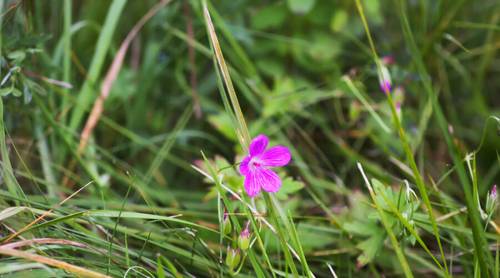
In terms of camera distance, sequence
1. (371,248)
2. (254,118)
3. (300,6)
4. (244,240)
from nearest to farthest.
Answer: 1. (244,240)
2. (371,248)
3. (300,6)
4. (254,118)

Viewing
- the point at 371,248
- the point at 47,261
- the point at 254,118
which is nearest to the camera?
the point at 47,261

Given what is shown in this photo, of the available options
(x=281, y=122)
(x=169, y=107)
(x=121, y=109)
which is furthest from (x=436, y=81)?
(x=121, y=109)

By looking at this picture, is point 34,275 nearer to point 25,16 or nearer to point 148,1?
point 25,16

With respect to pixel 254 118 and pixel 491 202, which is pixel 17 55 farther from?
pixel 491 202

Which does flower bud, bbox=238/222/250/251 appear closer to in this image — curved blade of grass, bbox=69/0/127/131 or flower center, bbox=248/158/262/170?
flower center, bbox=248/158/262/170

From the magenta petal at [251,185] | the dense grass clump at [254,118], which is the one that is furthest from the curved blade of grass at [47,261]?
the magenta petal at [251,185]

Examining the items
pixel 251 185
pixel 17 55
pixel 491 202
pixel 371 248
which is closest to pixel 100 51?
pixel 17 55

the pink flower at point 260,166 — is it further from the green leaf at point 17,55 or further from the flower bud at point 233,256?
the green leaf at point 17,55
